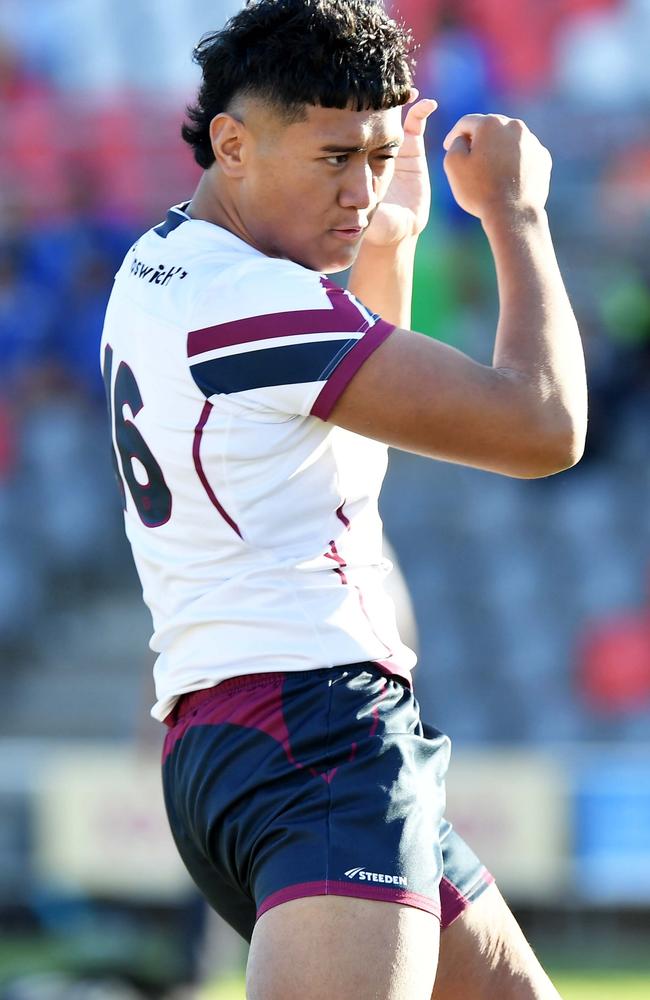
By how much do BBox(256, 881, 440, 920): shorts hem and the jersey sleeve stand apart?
55 cm

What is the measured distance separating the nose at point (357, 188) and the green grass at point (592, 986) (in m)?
4.01

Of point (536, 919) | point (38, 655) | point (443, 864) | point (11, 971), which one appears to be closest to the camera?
point (443, 864)

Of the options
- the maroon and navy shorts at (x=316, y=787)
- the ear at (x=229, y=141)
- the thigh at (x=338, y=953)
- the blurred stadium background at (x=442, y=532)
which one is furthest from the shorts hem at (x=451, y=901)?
the blurred stadium background at (x=442, y=532)

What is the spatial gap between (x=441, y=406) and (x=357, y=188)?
0.34m

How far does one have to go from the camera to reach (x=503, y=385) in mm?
1749

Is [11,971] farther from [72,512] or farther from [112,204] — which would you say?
[112,204]

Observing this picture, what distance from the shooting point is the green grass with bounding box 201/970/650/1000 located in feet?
18.0

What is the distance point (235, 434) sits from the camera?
70.9 inches

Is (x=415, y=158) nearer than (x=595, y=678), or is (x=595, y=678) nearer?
(x=415, y=158)

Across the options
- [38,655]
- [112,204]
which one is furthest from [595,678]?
[112,204]

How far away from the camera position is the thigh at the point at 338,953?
1.68m

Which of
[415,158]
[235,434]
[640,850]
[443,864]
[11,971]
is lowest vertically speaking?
[11,971]

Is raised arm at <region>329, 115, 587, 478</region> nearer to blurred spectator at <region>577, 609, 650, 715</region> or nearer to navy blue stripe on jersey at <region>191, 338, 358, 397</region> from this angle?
navy blue stripe on jersey at <region>191, 338, 358, 397</region>

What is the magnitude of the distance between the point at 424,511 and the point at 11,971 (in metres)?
3.55
